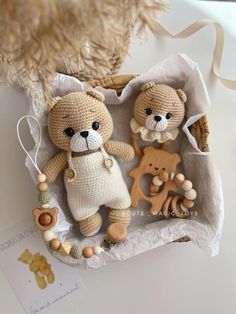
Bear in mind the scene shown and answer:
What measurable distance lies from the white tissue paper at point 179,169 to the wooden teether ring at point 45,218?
24mm

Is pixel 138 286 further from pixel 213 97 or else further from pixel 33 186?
pixel 213 97

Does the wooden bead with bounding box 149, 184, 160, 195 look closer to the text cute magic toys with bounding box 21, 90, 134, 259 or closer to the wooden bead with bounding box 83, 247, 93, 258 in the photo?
the text cute magic toys with bounding box 21, 90, 134, 259

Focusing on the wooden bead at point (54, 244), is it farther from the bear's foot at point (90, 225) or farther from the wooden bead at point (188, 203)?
the wooden bead at point (188, 203)

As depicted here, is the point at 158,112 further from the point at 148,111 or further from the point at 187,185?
the point at 187,185

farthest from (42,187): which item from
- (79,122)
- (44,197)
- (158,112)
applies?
(158,112)

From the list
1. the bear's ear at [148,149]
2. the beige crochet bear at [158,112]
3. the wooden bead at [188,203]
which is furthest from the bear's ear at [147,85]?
the wooden bead at [188,203]

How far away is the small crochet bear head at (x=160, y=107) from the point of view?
2.26 ft

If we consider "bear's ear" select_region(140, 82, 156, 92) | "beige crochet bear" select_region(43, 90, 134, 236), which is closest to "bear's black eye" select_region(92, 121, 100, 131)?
"beige crochet bear" select_region(43, 90, 134, 236)

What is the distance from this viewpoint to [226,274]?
2.25 feet

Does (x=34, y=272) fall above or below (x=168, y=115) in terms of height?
below

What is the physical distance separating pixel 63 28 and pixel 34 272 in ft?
1.41

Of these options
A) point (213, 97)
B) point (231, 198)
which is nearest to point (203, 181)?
point (231, 198)

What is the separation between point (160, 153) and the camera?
73 cm

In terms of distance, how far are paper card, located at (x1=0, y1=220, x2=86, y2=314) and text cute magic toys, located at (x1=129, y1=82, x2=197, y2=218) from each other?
0.55 feet
